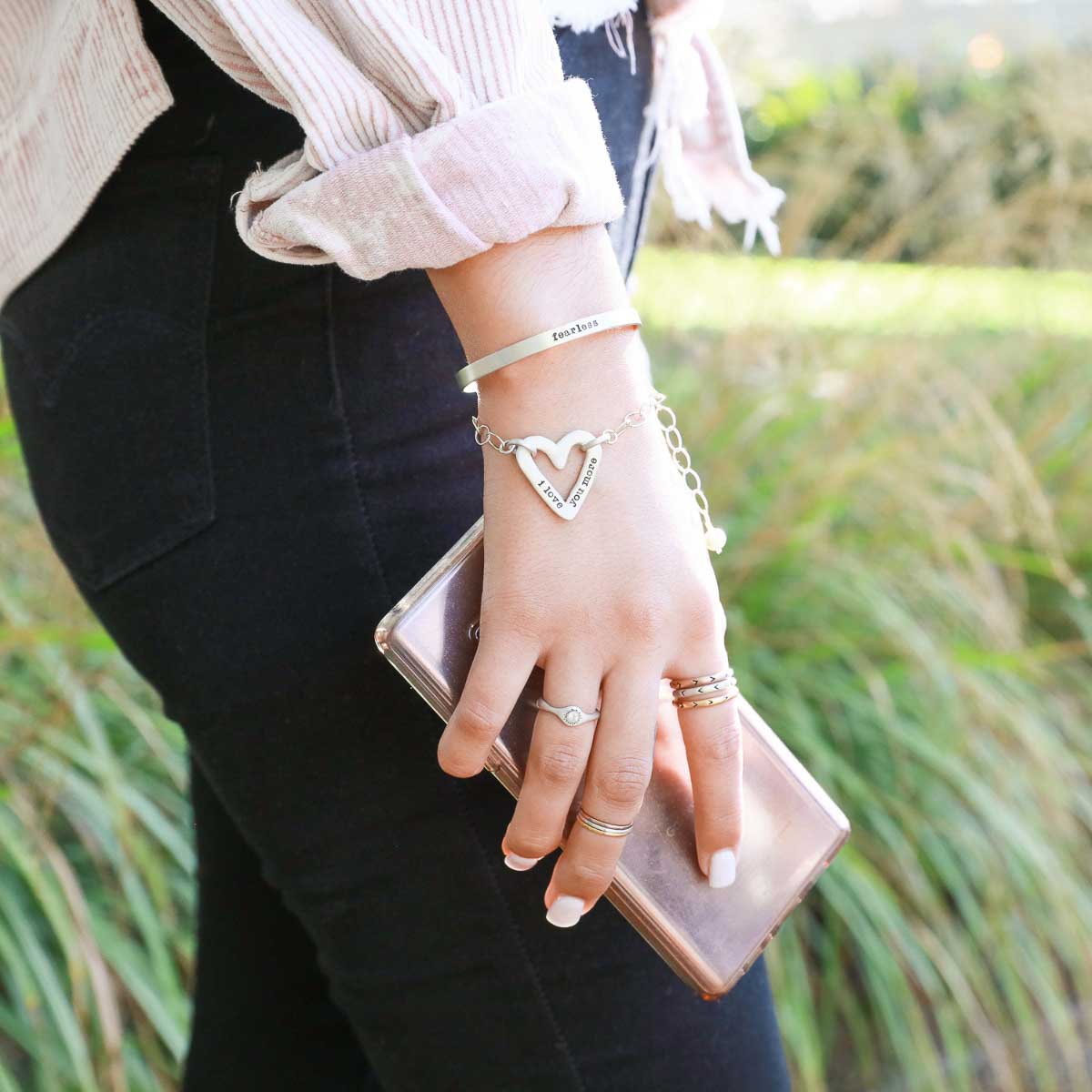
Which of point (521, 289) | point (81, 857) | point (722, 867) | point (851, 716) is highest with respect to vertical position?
point (521, 289)

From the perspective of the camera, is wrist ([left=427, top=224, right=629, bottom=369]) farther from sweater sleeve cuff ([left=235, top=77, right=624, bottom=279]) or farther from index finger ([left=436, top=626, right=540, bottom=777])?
index finger ([left=436, top=626, right=540, bottom=777])

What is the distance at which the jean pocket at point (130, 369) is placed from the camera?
59 centimetres

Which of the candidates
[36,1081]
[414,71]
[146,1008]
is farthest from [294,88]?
[36,1081]

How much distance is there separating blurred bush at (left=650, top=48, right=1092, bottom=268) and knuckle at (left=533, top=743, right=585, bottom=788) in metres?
1.74

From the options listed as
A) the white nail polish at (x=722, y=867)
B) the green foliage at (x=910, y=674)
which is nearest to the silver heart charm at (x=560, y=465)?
the white nail polish at (x=722, y=867)

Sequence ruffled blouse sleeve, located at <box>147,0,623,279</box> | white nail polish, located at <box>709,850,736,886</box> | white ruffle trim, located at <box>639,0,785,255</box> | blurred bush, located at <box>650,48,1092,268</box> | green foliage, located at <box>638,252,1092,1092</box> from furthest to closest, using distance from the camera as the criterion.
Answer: blurred bush, located at <box>650,48,1092,268</box>
green foliage, located at <box>638,252,1092,1092</box>
white ruffle trim, located at <box>639,0,785,255</box>
white nail polish, located at <box>709,850,736,886</box>
ruffled blouse sleeve, located at <box>147,0,623,279</box>

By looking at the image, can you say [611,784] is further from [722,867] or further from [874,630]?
[874,630]

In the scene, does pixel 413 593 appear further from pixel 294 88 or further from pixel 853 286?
pixel 853 286

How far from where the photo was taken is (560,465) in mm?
515

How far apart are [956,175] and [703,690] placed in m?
2.06

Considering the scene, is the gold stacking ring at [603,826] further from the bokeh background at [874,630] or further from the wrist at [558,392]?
the bokeh background at [874,630]

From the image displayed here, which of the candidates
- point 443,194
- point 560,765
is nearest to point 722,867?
point 560,765

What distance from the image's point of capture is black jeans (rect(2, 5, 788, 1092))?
0.59 meters

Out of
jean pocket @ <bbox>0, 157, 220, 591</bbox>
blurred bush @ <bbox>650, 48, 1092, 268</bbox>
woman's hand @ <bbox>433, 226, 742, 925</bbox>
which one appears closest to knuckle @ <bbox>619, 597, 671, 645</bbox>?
woman's hand @ <bbox>433, 226, 742, 925</bbox>
